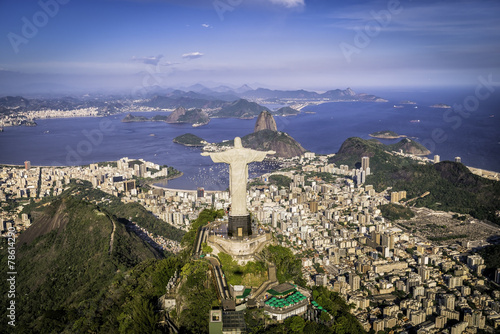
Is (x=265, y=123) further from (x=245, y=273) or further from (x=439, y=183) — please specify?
(x=245, y=273)

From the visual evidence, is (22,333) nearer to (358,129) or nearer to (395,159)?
(395,159)

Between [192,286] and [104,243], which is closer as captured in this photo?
[192,286]

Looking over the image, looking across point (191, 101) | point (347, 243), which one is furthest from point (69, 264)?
point (191, 101)

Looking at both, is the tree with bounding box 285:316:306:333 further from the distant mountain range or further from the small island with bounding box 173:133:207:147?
the distant mountain range

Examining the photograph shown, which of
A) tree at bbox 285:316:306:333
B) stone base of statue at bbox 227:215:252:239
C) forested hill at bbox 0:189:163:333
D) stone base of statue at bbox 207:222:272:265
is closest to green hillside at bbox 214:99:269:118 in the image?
forested hill at bbox 0:189:163:333

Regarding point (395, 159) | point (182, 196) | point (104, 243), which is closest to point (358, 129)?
point (395, 159)
